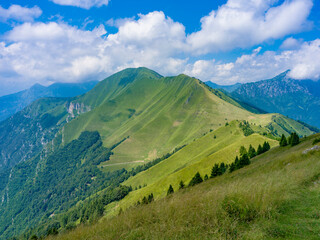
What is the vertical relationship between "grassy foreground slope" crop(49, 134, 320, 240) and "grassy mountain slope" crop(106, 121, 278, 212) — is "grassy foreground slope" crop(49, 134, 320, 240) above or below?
above

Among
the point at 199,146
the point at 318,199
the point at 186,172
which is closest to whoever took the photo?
the point at 318,199

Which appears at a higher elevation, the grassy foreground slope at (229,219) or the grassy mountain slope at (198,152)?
the grassy foreground slope at (229,219)

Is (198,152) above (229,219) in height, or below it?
below

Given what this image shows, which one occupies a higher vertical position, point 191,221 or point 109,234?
point 109,234

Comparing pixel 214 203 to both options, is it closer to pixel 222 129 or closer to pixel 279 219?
pixel 279 219

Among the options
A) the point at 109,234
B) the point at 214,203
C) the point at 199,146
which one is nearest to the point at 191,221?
the point at 214,203

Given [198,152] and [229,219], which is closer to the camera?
[229,219]

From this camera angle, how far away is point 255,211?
680 cm

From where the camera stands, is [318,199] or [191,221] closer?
[191,221]

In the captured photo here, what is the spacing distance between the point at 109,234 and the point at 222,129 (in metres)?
143

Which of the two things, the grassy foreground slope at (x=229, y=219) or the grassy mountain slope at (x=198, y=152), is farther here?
the grassy mountain slope at (x=198, y=152)

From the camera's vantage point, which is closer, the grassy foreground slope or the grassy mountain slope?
the grassy foreground slope

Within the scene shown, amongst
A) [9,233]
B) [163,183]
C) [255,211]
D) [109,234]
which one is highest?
[109,234]

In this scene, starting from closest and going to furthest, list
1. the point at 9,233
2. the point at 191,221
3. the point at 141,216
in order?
the point at 191,221 < the point at 141,216 < the point at 9,233
